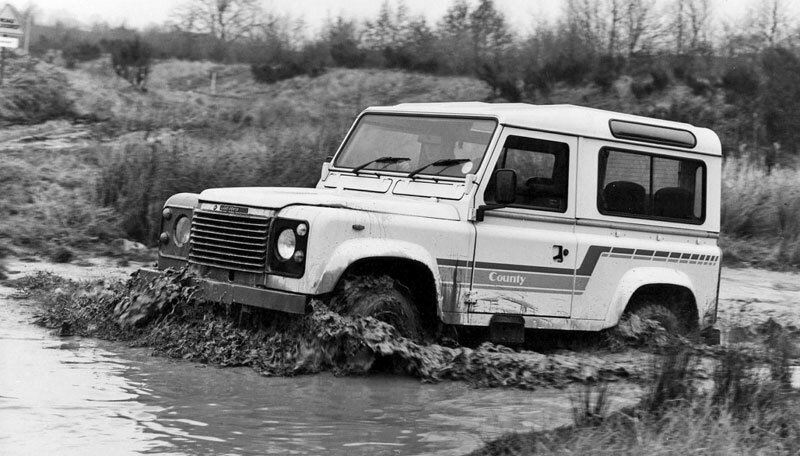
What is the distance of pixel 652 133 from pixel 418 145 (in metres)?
1.99

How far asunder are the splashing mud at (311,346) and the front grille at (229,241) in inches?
9.0

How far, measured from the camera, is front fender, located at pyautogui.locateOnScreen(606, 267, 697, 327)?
8.22 meters

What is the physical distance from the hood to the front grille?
0.38 feet

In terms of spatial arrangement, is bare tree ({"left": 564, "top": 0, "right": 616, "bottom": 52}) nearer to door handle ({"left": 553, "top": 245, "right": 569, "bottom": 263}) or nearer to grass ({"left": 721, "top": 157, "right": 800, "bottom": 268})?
grass ({"left": 721, "top": 157, "right": 800, "bottom": 268})

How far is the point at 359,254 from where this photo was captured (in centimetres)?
668

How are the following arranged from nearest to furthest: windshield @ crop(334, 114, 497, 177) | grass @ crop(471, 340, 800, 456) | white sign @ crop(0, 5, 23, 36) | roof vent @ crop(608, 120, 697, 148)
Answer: grass @ crop(471, 340, 800, 456)
windshield @ crop(334, 114, 497, 177)
roof vent @ crop(608, 120, 697, 148)
white sign @ crop(0, 5, 23, 36)

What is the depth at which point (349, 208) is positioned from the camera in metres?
6.82

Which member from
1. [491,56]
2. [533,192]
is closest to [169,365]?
[533,192]

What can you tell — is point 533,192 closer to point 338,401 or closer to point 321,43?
point 338,401

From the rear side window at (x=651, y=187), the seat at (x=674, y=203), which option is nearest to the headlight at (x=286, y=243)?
the rear side window at (x=651, y=187)

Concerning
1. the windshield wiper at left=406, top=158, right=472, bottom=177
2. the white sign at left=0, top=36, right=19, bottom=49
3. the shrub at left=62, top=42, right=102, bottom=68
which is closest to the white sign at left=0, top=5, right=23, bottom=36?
the white sign at left=0, top=36, right=19, bottom=49

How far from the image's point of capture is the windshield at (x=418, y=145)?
7.62m

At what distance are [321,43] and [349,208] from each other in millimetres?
26147

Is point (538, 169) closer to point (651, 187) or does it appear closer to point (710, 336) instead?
point (651, 187)
